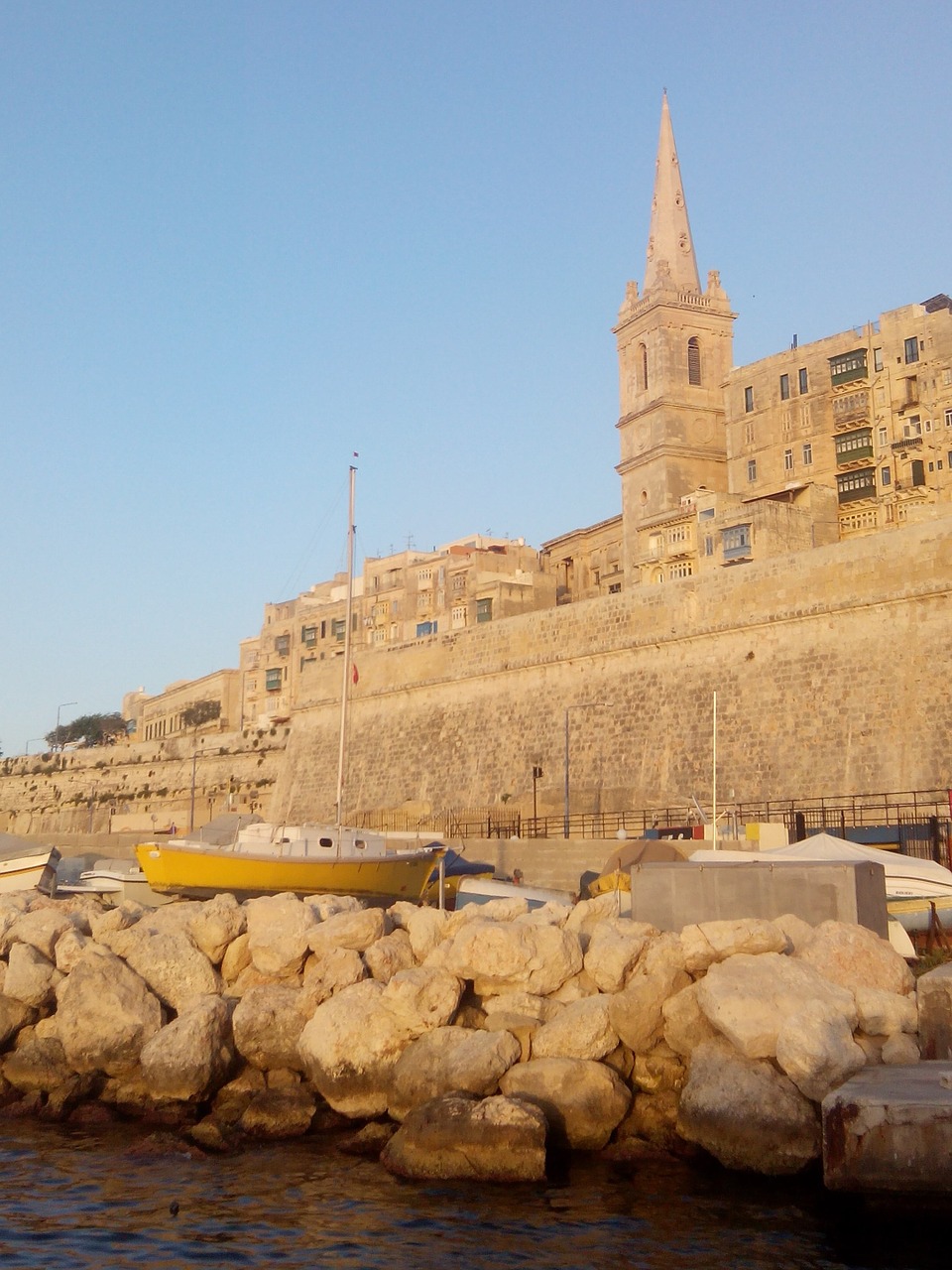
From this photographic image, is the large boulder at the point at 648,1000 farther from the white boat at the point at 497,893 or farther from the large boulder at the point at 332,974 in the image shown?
the white boat at the point at 497,893

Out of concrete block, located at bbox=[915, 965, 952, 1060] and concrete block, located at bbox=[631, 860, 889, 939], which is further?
concrete block, located at bbox=[631, 860, 889, 939]

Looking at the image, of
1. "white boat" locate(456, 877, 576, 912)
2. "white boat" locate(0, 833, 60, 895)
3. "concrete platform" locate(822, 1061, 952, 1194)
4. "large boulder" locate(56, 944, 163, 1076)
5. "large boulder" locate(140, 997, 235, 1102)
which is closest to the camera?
"concrete platform" locate(822, 1061, 952, 1194)

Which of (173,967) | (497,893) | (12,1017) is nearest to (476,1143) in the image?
(173,967)

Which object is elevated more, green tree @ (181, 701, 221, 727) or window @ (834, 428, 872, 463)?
window @ (834, 428, 872, 463)

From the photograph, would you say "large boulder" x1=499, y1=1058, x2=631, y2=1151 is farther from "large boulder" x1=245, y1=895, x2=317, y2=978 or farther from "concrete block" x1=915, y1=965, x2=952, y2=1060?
"large boulder" x1=245, y1=895, x2=317, y2=978

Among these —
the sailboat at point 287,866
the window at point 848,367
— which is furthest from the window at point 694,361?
the sailboat at point 287,866

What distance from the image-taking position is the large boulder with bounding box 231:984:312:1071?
11172 millimetres

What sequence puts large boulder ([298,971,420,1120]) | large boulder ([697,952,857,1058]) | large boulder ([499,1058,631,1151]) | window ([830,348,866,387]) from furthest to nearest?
window ([830,348,866,387])
large boulder ([298,971,420,1120])
large boulder ([499,1058,631,1151])
large boulder ([697,952,857,1058])

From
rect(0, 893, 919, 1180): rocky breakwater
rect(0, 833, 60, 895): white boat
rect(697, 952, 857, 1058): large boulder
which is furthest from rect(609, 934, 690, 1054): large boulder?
rect(0, 833, 60, 895): white boat

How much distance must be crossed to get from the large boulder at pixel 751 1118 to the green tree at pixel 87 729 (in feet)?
276

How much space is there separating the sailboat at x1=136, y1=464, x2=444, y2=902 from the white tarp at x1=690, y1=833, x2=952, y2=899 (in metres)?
5.01

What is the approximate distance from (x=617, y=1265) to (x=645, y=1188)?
136 cm

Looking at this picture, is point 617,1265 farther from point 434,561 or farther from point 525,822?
point 434,561

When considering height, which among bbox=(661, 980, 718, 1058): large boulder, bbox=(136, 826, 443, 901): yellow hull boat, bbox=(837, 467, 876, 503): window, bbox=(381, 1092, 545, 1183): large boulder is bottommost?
bbox=(381, 1092, 545, 1183): large boulder
